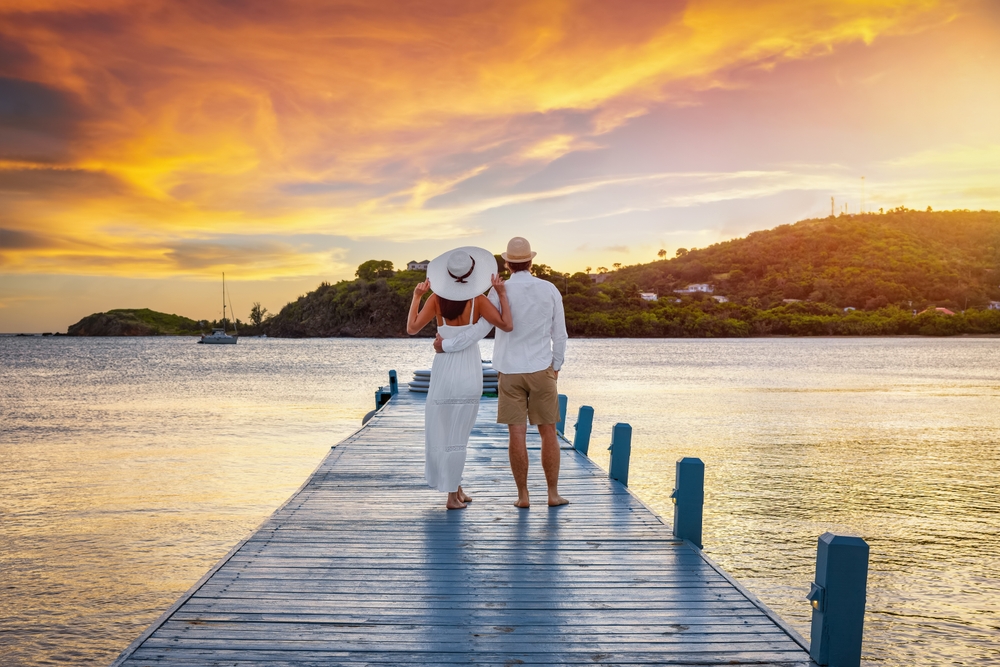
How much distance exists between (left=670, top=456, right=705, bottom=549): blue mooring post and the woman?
1.58 m

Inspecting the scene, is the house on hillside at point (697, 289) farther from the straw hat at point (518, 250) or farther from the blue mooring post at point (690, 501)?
the blue mooring post at point (690, 501)

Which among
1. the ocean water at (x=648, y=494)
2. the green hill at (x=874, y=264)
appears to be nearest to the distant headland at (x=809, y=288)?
the green hill at (x=874, y=264)

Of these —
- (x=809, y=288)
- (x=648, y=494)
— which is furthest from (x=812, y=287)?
(x=648, y=494)

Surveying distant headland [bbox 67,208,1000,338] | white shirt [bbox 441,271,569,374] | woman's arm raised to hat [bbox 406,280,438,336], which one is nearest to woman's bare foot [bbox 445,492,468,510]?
white shirt [bbox 441,271,569,374]

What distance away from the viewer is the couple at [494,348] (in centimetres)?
525

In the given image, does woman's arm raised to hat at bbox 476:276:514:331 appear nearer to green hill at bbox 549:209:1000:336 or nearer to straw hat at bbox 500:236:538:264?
straw hat at bbox 500:236:538:264

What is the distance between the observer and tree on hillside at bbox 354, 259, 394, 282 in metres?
140

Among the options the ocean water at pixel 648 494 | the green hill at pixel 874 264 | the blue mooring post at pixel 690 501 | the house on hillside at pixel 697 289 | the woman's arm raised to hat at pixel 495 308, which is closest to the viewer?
the blue mooring post at pixel 690 501

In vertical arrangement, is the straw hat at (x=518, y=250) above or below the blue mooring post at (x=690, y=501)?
above

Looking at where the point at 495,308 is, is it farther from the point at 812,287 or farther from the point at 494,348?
the point at 812,287

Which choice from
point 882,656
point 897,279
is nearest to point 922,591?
point 882,656

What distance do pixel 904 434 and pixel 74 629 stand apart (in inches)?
751

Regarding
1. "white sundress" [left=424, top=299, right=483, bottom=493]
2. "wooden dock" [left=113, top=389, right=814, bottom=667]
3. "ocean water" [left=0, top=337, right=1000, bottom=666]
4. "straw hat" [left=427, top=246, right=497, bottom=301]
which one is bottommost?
"ocean water" [left=0, top=337, right=1000, bottom=666]

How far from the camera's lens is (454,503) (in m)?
5.79
